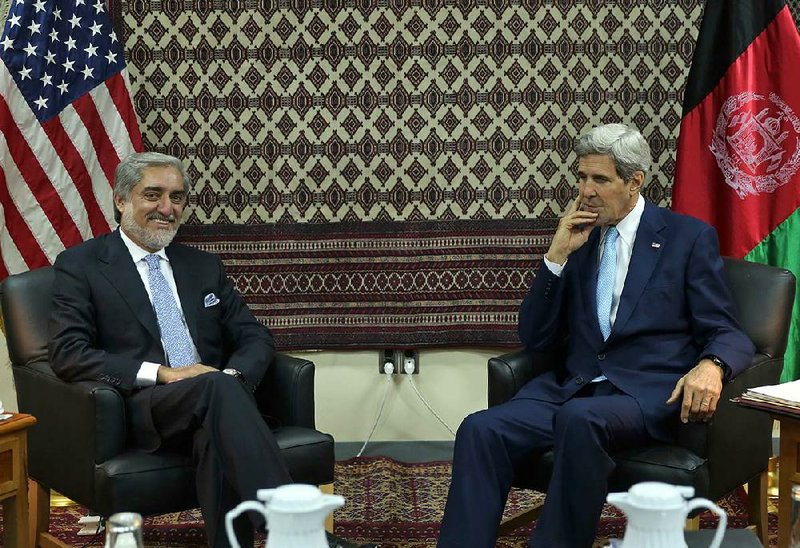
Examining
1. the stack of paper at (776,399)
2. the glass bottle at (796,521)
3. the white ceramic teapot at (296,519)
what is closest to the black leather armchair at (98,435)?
the stack of paper at (776,399)

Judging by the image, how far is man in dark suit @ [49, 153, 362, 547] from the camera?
9.99 feet

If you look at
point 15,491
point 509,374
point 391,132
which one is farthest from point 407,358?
point 15,491

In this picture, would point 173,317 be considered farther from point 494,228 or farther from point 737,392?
point 737,392

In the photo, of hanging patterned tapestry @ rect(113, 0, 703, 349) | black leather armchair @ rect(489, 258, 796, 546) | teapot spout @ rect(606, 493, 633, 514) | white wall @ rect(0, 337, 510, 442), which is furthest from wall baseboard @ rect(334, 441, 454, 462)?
teapot spout @ rect(606, 493, 633, 514)

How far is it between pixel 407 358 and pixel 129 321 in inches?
58.4

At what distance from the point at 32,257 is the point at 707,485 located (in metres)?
2.71

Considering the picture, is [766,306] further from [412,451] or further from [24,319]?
[24,319]

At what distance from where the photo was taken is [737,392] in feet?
10.4

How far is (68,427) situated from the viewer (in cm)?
319

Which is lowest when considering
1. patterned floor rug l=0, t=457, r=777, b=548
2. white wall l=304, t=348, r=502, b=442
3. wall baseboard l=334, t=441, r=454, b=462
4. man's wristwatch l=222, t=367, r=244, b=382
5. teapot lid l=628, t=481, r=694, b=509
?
patterned floor rug l=0, t=457, r=777, b=548

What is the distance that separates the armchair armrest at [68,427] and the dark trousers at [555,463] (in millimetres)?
1027

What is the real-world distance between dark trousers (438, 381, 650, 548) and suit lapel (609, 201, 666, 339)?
0.29 metres

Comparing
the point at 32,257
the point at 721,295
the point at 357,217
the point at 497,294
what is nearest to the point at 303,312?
the point at 357,217

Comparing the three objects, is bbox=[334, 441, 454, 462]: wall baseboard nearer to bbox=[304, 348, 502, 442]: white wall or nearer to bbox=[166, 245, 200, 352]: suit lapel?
bbox=[304, 348, 502, 442]: white wall
